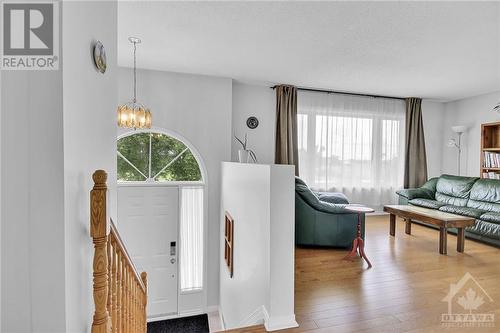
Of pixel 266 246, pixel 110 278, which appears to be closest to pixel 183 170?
pixel 266 246

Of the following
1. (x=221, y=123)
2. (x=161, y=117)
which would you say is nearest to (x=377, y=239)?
(x=221, y=123)

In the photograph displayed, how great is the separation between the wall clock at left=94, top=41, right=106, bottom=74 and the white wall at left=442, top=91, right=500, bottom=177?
6.89 m

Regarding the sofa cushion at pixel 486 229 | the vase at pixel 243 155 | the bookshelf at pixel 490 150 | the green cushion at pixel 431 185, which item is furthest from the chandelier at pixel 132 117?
the bookshelf at pixel 490 150

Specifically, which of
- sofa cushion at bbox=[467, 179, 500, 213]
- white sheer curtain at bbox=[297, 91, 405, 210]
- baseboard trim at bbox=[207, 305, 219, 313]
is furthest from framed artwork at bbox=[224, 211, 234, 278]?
sofa cushion at bbox=[467, 179, 500, 213]

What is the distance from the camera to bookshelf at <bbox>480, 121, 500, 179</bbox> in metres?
5.09

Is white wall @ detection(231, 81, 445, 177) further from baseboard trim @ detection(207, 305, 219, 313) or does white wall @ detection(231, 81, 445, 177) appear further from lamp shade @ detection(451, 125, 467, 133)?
lamp shade @ detection(451, 125, 467, 133)

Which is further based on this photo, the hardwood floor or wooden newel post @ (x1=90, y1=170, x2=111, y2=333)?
the hardwood floor

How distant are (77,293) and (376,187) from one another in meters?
5.95

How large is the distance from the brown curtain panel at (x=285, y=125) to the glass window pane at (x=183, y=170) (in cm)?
153

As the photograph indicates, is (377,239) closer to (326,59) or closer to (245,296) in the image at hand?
(245,296)

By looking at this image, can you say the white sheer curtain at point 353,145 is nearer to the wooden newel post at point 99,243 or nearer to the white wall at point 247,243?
the white wall at point 247,243

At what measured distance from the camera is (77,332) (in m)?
1.01

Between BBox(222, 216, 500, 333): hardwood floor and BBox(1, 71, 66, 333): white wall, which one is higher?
BBox(1, 71, 66, 333): white wall

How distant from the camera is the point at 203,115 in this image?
440cm
